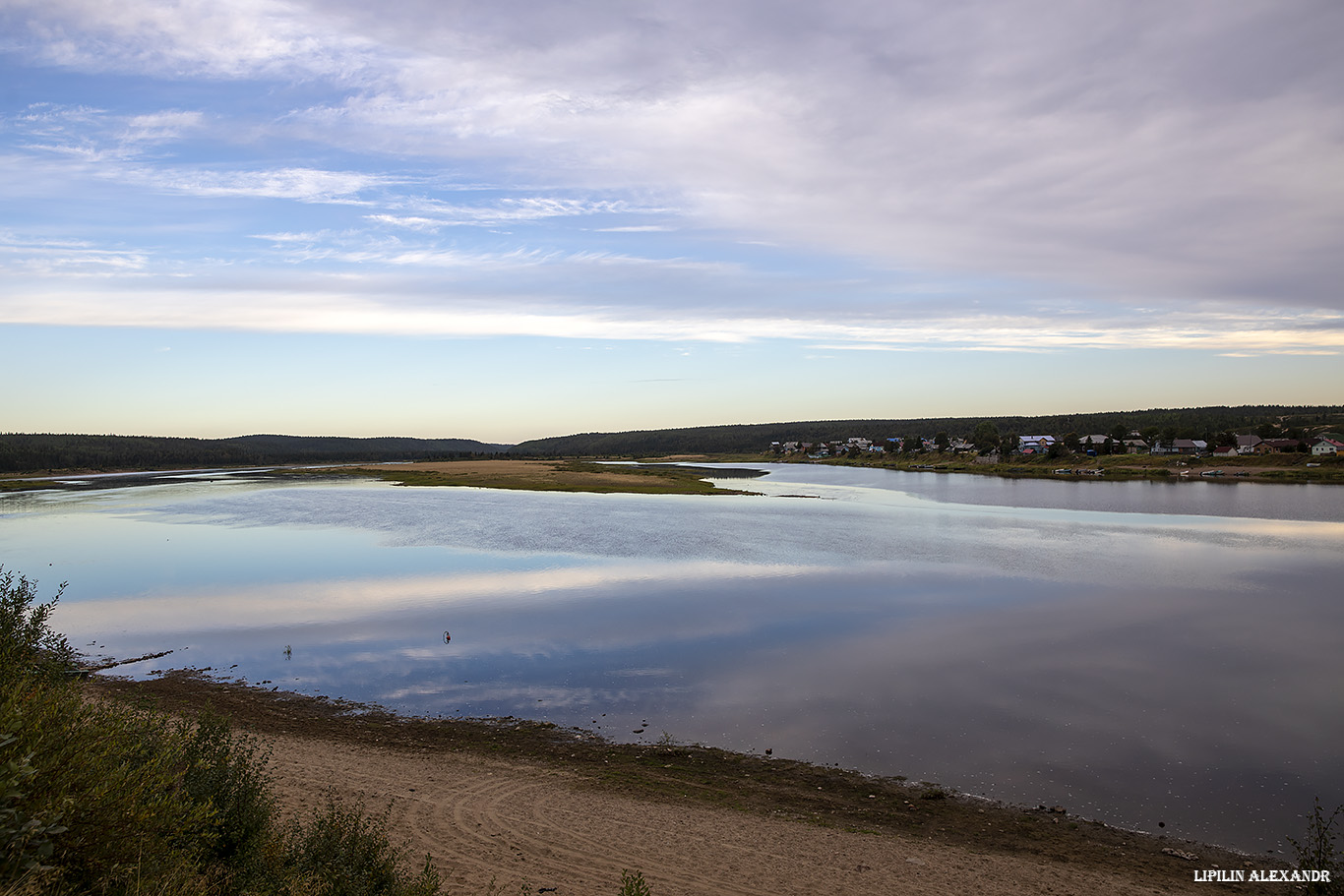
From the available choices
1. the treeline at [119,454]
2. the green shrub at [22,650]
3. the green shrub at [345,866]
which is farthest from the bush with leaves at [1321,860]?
the treeline at [119,454]

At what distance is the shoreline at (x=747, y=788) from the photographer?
8742 mm

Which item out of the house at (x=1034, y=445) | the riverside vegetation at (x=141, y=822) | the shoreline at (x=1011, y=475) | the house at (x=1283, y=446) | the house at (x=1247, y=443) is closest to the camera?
the riverside vegetation at (x=141, y=822)

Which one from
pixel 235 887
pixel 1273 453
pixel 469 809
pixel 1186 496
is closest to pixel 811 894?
pixel 469 809

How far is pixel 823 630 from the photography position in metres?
18.8

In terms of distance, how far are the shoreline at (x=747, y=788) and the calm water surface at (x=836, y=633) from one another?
0.56 metres

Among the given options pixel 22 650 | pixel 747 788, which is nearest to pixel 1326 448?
pixel 747 788

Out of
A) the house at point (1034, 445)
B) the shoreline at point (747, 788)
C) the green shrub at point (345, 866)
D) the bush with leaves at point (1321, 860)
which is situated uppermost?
the house at point (1034, 445)

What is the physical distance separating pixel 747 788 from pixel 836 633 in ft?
27.8

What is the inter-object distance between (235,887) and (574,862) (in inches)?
139

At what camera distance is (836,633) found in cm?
1853

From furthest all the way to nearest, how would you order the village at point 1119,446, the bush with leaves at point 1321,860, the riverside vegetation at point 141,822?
the village at point 1119,446 < the bush with leaves at point 1321,860 < the riverside vegetation at point 141,822

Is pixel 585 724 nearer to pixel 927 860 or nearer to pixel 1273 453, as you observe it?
pixel 927 860

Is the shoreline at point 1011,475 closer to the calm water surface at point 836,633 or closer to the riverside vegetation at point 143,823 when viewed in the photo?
the calm water surface at point 836,633

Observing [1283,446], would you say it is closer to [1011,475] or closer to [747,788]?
[1011,475]
